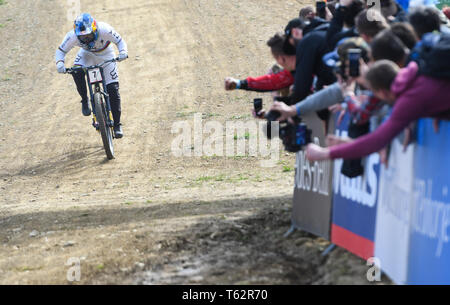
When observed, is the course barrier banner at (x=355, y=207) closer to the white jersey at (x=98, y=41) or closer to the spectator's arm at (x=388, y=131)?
the spectator's arm at (x=388, y=131)

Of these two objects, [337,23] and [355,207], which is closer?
[355,207]

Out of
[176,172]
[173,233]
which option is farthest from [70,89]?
[173,233]

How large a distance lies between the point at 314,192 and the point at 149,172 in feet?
17.7

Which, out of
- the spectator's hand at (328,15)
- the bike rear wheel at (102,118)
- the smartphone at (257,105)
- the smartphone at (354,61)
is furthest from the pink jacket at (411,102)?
the bike rear wheel at (102,118)

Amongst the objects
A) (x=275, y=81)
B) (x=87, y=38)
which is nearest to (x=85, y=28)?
(x=87, y=38)

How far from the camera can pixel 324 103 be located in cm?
523

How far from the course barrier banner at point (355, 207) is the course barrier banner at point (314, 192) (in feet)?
0.49

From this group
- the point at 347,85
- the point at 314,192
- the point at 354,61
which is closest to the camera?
the point at 354,61

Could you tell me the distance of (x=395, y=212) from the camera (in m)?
4.34

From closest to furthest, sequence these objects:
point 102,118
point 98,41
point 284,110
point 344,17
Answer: point 284,110 → point 344,17 → point 102,118 → point 98,41

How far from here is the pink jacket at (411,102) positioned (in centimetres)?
378

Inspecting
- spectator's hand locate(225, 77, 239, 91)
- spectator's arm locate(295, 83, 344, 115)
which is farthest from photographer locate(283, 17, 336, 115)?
spectator's hand locate(225, 77, 239, 91)

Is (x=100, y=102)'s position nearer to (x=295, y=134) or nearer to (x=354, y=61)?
(x=295, y=134)
